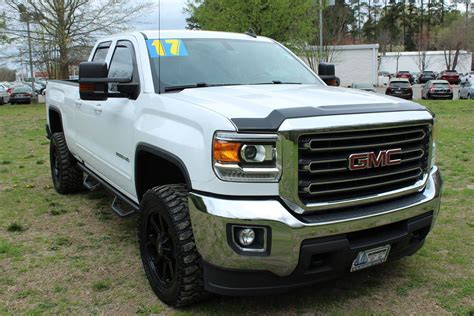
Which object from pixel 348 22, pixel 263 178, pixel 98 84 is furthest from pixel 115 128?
pixel 348 22

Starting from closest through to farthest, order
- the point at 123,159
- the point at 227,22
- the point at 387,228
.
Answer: the point at 387,228, the point at 123,159, the point at 227,22

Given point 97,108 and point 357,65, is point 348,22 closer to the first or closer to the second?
point 357,65

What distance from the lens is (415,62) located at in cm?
7162

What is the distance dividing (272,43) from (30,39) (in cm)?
2804

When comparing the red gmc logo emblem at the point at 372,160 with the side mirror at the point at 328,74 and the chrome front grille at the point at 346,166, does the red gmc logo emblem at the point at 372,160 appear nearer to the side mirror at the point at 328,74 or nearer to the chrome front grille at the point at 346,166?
the chrome front grille at the point at 346,166

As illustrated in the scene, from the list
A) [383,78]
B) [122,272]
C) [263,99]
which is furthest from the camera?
[383,78]

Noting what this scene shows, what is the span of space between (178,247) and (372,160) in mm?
1309

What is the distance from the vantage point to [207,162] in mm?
2885

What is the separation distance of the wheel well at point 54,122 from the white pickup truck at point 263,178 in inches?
128

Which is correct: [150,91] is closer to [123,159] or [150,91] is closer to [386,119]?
[123,159]

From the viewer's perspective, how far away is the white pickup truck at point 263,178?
2785 mm

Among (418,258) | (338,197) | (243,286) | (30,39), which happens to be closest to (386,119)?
(338,197)

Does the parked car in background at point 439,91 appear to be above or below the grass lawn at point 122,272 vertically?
above

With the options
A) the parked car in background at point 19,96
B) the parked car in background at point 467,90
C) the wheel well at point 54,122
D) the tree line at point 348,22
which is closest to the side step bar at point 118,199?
the wheel well at point 54,122
